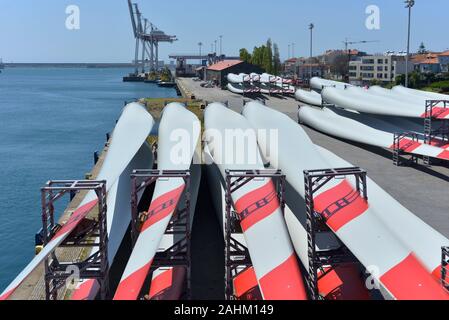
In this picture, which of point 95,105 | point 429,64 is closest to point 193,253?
point 95,105

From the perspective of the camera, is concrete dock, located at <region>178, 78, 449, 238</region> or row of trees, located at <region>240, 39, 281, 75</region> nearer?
concrete dock, located at <region>178, 78, 449, 238</region>

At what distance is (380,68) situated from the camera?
125 metres

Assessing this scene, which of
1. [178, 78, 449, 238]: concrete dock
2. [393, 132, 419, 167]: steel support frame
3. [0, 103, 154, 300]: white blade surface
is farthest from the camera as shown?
[393, 132, 419, 167]: steel support frame

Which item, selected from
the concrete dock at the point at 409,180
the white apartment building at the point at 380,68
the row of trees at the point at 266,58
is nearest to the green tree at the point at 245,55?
the row of trees at the point at 266,58

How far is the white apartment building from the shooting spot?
120 metres

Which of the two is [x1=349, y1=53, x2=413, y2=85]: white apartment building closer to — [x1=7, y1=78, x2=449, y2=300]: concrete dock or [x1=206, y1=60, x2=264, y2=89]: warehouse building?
[x1=206, y1=60, x2=264, y2=89]: warehouse building

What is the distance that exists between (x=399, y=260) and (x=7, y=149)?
160 feet

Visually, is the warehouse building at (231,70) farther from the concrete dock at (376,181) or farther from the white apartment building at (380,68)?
the concrete dock at (376,181)

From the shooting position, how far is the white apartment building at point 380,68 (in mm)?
119869

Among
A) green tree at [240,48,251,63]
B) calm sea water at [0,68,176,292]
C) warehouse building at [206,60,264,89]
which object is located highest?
green tree at [240,48,251,63]

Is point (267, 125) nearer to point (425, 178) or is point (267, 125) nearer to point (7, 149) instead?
point (425, 178)

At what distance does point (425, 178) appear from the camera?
949 inches

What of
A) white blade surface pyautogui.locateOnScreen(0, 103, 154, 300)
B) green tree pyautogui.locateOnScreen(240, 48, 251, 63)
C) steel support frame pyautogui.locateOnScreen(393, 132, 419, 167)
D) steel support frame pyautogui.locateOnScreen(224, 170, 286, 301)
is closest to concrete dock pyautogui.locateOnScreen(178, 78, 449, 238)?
steel support frame pyautogui.locateOnScreen(393, 132, 419, 167)

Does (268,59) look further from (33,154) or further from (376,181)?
(376,181)
